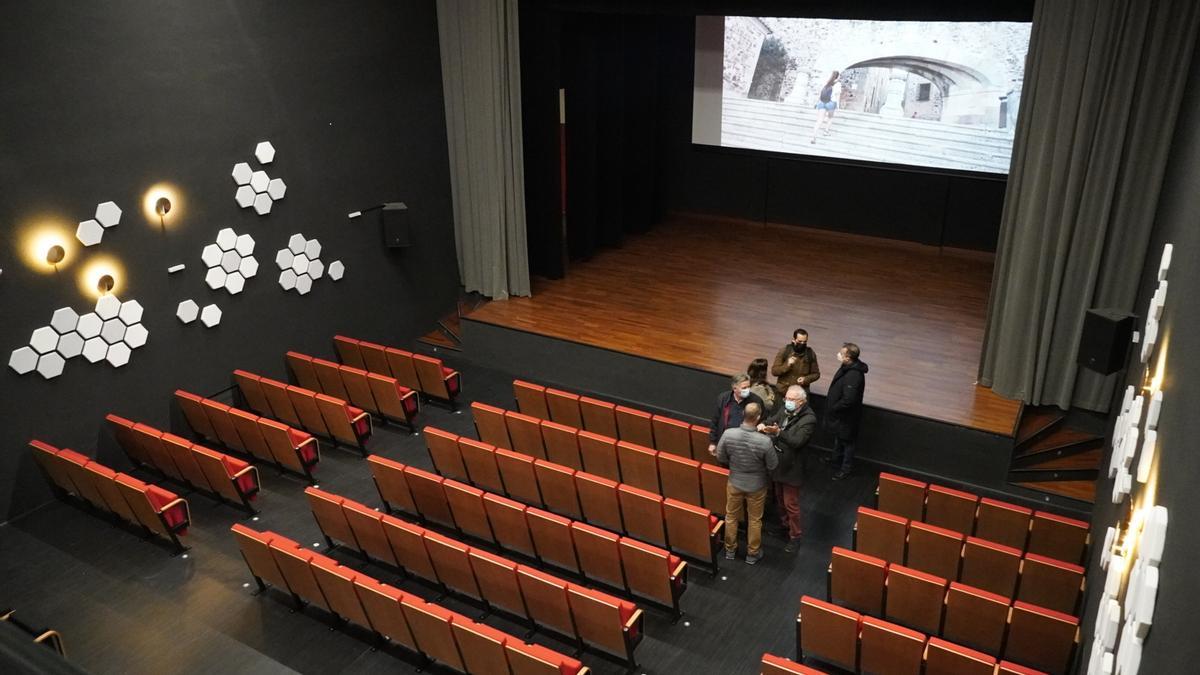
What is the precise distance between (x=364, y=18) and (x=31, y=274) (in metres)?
3.94

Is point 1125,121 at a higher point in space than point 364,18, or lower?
lower

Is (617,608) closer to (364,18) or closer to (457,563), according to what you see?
(457,563)

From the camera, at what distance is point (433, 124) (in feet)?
33.2

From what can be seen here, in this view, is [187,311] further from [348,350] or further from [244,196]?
[348,350]

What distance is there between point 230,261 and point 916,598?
6.48 metres

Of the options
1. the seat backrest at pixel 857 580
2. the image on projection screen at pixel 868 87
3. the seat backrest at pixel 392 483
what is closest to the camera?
the seat backrest at pixel 857 580

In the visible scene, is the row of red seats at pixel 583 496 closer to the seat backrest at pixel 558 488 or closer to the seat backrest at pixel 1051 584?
the seat backrest at pixel 558 488

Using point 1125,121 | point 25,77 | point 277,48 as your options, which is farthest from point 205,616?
point 1125,121

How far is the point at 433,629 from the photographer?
5.10 m

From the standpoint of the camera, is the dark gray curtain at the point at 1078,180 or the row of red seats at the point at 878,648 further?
the dark gray curtain at the point at 1078,180

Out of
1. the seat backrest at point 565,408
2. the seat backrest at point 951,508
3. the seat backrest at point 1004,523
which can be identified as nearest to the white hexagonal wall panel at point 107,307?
the seat backrest at point 565,408

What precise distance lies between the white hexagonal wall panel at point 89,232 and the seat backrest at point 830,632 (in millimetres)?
6096

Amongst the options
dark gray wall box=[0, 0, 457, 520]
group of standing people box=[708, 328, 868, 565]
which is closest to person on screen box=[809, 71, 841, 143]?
dark gray wall box=[0, 0, 457, 520]

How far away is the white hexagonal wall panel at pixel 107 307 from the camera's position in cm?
752
